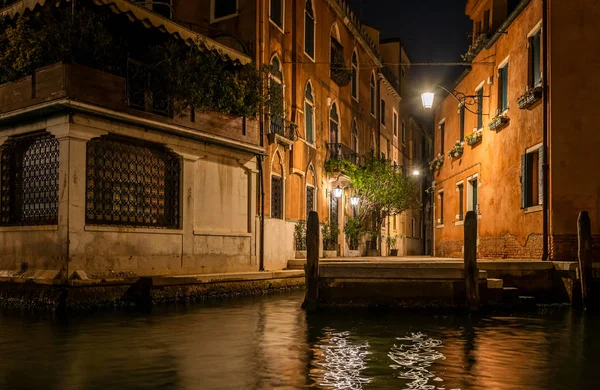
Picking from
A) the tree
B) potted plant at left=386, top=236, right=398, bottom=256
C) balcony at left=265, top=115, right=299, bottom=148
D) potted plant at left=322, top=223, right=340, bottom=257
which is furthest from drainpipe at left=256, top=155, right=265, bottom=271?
potted plant at left=386, top=236, right=398, bottom=256

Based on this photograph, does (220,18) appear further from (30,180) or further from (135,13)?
(30,180)

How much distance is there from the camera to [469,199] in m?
20.3

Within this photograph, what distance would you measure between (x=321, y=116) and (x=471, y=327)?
13548 millimetres

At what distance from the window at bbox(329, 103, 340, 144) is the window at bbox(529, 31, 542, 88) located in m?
9.84

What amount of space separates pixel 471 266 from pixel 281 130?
9156 mm

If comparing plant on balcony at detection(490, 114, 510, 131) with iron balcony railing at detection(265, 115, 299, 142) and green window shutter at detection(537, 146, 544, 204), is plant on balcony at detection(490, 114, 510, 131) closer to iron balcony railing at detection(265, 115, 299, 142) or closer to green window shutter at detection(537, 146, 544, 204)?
green window shutter at detection(537, 146, 544, 204)

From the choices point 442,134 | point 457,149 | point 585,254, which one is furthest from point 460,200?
point 585,254

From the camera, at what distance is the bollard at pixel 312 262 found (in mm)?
11914

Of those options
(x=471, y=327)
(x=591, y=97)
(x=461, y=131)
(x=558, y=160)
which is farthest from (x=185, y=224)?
(x=461, y=131)

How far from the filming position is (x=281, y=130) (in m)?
19.4

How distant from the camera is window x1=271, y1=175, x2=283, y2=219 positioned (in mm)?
18969

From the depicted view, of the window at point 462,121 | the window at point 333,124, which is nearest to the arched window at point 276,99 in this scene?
the window at point 333,124

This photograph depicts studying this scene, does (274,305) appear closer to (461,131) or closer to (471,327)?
(471,327)

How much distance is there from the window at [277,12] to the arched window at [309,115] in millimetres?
2639
